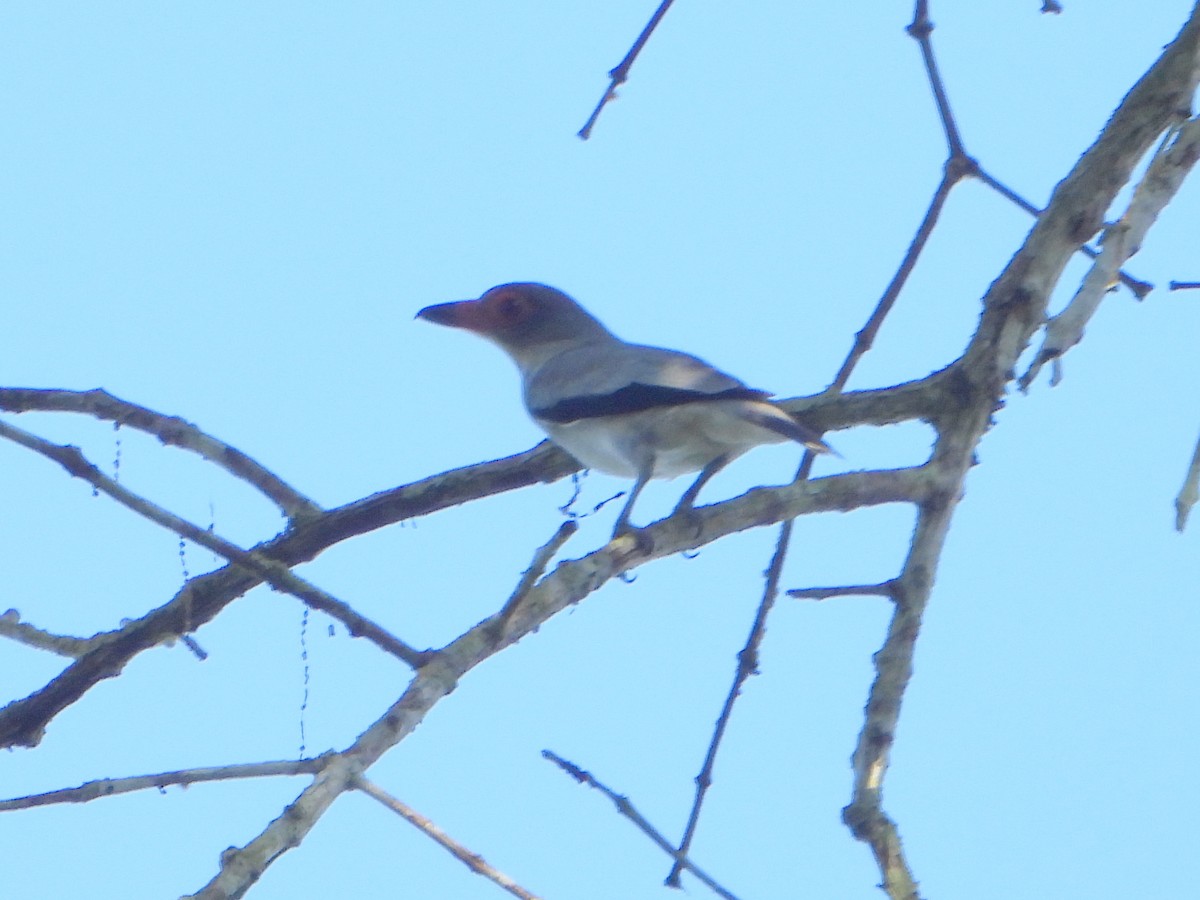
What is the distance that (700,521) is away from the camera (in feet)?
15.8

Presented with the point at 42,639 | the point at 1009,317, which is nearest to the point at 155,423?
the point at 42,639

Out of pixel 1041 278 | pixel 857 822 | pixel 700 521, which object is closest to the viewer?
pixel 857 822

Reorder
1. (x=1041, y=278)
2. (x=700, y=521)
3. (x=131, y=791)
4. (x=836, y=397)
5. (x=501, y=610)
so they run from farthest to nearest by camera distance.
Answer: (x=836, y=397)
(x=1041, y=278)
(x=700, y=521)
(x=501, y=610)
(x=131, y=791)

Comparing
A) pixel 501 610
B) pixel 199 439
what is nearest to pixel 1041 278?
pixel 501 610

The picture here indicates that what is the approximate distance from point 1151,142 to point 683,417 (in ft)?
6.26

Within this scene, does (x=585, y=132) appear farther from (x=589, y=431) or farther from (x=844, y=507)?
(x=844, y=507)

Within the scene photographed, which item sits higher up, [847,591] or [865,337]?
[865,337]

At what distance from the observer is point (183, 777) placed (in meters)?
3.25

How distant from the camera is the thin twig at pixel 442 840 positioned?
3.21m

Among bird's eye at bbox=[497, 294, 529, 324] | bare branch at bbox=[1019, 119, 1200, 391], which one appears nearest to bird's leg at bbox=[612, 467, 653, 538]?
bare branch at bbox=[1019, 119, 1200, 391]

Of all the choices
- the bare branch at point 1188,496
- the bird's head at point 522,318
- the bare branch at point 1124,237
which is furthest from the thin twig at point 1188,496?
the bird's head at point 522,318

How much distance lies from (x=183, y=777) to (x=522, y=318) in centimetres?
549

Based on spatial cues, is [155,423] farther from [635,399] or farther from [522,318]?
[522,318]

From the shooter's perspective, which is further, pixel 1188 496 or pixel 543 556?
pixel 1188 496
